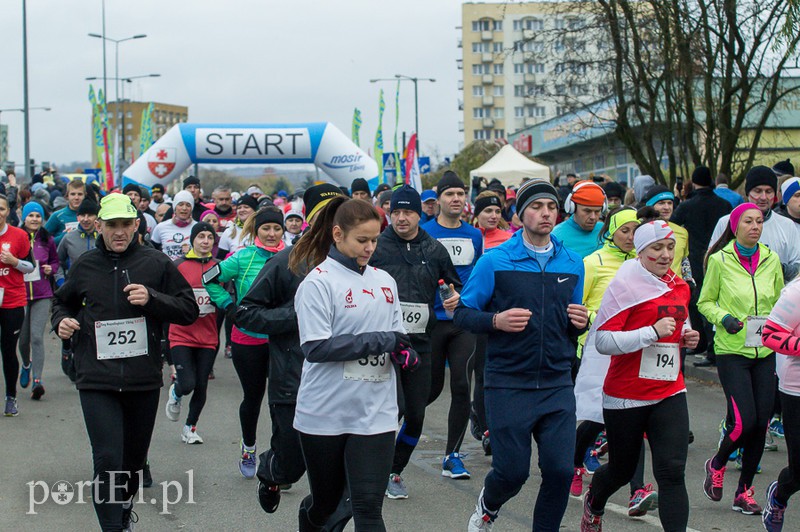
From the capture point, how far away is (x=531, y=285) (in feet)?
18.2

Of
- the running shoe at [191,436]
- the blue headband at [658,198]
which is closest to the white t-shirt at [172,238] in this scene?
the running shoe at [191,436]

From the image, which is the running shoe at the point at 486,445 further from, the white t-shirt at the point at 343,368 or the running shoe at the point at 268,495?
the white t-shirt at the point at 343,368

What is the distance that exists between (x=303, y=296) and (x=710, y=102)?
13505 millimetres

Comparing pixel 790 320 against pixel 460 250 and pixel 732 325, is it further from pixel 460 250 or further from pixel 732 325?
pixel 460 250

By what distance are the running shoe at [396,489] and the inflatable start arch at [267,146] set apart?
61.8 ft

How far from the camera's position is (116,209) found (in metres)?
5.92

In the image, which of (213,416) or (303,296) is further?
(213,416)

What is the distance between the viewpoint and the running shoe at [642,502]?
264 inches

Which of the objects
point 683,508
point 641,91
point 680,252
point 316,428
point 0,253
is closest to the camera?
point 316,428

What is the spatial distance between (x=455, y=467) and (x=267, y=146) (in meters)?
19.2

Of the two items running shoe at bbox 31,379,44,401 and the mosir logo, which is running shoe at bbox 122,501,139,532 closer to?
running shoe at bbox 31,379,44,401

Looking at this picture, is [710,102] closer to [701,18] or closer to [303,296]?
[701,18]

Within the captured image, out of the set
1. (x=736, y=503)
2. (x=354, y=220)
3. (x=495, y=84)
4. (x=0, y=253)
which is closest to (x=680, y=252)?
(x=736, y=503)

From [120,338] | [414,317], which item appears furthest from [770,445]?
[120,338]
